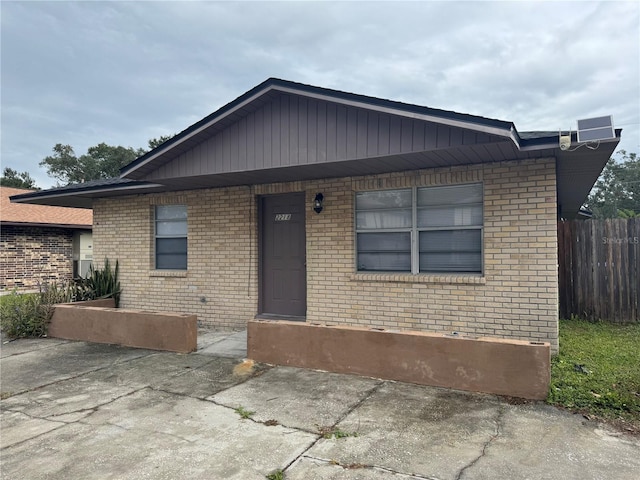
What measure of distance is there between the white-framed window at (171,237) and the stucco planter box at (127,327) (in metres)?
1.84

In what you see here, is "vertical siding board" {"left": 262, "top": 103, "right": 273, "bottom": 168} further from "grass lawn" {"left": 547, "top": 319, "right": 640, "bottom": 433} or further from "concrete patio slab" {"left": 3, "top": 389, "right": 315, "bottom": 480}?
"grass lawn" {"left": 547, "top": 319, "right": 640, "bottom": 433}

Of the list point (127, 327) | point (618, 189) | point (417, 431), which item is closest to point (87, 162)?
point (127, 327)

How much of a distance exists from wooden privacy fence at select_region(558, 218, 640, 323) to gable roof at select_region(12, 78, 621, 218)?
1204mm

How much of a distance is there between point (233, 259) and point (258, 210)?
1.07 m

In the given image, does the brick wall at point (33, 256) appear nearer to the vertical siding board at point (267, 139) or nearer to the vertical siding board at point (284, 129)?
the vertical siding board at point (267, 139)

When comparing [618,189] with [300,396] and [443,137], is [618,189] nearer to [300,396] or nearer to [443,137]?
[443,137]

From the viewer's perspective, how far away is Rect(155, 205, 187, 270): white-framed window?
891 centimetres

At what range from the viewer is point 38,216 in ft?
57.7

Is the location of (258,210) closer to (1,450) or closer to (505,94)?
(1,450)

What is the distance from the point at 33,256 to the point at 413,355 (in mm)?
17566

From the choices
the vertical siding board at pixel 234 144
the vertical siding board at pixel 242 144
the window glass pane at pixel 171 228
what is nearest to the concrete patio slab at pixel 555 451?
the vertical siding board at pixel 242 144

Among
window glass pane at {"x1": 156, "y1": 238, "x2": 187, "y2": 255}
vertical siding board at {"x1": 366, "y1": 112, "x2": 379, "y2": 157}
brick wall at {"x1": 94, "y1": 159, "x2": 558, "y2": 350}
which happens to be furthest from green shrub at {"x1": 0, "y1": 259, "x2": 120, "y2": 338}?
vertical siding board at {"x1": 366, "y1": 112, "x2": 379, "y2": 157}

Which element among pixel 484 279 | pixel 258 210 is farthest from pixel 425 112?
pixel 258 210

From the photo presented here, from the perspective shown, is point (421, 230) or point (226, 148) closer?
point (421, 230)
